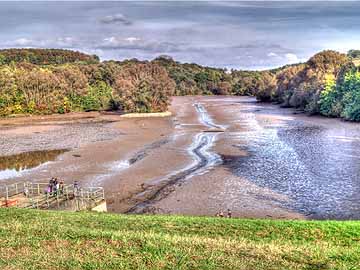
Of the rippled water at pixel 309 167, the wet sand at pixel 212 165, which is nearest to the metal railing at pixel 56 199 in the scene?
the wet sand at pixel 212 165

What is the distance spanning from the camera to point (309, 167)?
45.6m

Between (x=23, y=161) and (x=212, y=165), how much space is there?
21309mm

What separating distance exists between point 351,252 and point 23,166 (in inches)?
1615

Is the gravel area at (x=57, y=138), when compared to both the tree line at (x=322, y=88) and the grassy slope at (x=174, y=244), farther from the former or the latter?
the tree line at (x=322, y=88)

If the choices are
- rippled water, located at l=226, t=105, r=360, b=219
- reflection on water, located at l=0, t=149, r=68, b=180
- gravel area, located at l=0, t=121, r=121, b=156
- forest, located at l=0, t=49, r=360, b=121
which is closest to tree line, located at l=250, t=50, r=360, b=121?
forest, located at l=0, t=49, r=360, b=121

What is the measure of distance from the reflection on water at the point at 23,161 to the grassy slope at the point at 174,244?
27261 mm

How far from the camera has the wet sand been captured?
3309 centimetres

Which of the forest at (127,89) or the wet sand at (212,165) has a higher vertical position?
the forest at (127,89)

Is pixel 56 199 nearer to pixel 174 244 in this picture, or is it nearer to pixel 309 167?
pixel 174 244

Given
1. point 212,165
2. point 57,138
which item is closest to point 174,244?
point 212,165

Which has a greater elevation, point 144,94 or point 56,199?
point 144,94

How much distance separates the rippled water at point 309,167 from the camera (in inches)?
1288

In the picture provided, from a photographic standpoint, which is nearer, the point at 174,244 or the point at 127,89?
the point at 174,244

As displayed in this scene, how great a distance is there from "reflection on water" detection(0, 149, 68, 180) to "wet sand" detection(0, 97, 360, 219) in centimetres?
99
